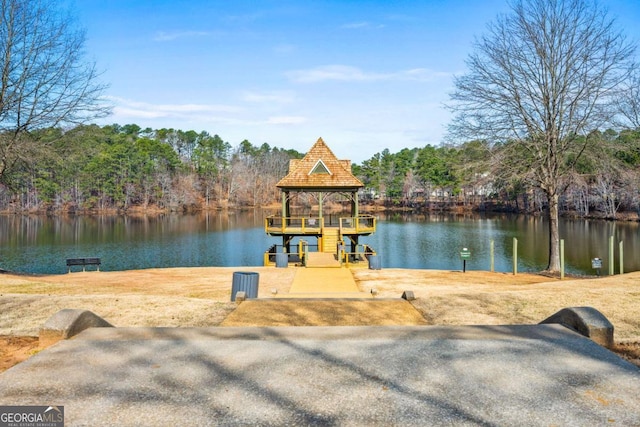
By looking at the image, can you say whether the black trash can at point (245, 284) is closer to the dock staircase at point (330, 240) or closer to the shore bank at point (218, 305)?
the shore bank at point (218, 305)

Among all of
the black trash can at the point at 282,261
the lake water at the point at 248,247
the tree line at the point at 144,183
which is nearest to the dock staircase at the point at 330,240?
the black trash can at the point at 282,261

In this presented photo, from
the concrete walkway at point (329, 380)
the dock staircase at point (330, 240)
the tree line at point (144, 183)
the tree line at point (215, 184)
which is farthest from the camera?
the tree line at point (144, 183)

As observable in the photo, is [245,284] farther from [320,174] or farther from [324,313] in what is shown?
[320,174]

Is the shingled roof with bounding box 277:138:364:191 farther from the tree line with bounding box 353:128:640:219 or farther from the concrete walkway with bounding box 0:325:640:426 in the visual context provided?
the concrete walkway with bounding box 0:325:640:426

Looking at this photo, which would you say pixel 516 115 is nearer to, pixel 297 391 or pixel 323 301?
pixel 323 301

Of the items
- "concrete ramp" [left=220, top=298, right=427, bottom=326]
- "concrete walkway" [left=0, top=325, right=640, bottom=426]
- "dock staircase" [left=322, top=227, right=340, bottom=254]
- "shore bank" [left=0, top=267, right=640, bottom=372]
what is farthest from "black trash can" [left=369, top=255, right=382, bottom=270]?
"concrete walkway" [left=0, top=325, right=640, bottom=426]

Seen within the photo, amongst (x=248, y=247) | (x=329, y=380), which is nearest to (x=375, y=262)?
(x=329, y=380)

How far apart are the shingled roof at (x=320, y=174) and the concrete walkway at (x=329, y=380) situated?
68.3 feet

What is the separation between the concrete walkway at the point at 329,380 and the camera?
14.6ft

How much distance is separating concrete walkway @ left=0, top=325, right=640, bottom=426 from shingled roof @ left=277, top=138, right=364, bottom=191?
68.3ft

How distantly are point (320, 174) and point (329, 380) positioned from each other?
23.9 metres

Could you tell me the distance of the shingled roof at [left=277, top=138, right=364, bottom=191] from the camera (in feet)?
91.3

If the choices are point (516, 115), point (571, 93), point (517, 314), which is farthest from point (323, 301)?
point (571, 93)

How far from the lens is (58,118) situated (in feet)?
67.1
